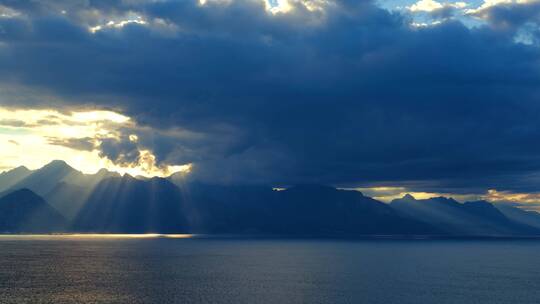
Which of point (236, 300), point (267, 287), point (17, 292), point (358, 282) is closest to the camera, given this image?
point (236, 300)

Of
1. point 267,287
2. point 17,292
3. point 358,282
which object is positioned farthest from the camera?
point 358,282

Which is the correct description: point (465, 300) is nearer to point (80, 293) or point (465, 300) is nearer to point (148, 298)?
point (148, 298)

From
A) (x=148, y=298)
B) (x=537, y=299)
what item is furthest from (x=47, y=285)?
(x=537, y=299)

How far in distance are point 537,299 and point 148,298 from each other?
104498 millimetres

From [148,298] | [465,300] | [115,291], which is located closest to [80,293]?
[115,291]

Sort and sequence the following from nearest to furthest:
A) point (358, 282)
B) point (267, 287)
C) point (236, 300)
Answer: point (236, 300) < point (267, 287) < point (358, 282)

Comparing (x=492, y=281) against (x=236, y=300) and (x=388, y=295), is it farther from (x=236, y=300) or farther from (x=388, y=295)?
(x=236, y=300)

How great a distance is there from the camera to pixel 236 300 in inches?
5984

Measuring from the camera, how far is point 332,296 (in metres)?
159

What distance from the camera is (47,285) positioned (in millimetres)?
181000

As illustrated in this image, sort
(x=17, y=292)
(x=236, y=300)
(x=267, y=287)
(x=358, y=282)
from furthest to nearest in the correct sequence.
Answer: (x=358, y=282) → (x=267, y=287) → (x=17, y=292) → (x=236, y=300)

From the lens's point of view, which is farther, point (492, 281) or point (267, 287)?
point (492, 281)

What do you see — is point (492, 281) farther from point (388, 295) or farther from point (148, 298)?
point (148, 298)

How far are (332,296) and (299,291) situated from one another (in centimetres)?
1217
